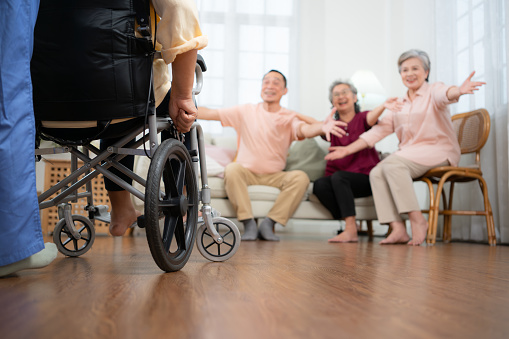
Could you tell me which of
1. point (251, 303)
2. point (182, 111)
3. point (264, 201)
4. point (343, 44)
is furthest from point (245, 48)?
point (251, 303)

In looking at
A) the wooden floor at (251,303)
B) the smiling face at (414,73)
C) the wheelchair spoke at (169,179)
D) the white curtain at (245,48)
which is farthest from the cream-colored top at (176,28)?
the white curtain at (245,48)

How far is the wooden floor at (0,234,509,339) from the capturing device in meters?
0.58

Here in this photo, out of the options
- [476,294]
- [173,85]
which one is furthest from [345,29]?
[476,294]

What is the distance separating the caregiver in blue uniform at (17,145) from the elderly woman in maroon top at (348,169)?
213 centimetres

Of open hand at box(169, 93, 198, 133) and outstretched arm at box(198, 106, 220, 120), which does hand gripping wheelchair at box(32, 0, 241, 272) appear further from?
outstretched arm at box(198, 106, 220, 120)

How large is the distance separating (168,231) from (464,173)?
226 centimetres

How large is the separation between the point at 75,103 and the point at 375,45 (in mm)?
4192

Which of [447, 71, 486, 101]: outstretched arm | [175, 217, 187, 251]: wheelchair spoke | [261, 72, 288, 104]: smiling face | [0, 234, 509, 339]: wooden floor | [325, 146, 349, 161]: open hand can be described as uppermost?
[261, 72, 288, 104]: smiling face

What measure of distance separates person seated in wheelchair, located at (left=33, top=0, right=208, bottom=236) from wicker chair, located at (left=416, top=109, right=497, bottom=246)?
1.96 meters

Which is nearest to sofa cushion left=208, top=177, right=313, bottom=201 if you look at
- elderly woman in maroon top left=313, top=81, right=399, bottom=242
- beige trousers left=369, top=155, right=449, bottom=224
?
elderly woman in maroon top left=313, top=81, right=399, bottom=242

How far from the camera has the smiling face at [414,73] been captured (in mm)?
3098

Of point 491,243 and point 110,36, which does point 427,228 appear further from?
point 110,36

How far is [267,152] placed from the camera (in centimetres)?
333

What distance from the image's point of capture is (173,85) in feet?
4.16
